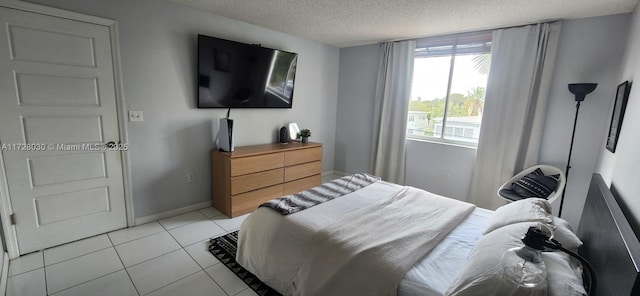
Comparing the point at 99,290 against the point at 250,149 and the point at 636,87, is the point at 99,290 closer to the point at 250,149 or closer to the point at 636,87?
the point at 250,149

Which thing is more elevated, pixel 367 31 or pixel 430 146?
pixel 367 31

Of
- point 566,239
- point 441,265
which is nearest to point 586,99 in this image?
point 566,239

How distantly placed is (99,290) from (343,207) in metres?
1.80

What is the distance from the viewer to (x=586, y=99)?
276 cm

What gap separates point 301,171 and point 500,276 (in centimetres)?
292

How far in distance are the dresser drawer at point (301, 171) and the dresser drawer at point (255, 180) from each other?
10 cm

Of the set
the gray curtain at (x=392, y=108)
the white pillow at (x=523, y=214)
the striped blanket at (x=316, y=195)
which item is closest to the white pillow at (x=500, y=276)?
the white pillow at (x=523, y=214)

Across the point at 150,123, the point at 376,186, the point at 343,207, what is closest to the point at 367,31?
the point at 376,186

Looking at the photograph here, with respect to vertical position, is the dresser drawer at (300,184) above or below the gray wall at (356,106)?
below

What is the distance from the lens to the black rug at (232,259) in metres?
1.97

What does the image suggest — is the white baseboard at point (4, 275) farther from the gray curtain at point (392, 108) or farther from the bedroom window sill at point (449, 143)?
the bedroom window sill at point (449, 143)

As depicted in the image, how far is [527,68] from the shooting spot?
118 inches

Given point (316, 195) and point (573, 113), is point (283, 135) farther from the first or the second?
point (573, 113)

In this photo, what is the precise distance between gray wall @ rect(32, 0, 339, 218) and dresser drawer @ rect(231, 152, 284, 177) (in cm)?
52
